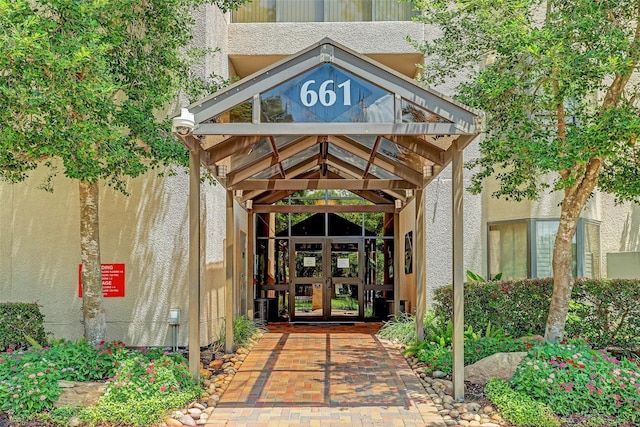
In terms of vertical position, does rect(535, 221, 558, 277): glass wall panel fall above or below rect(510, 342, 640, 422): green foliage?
above

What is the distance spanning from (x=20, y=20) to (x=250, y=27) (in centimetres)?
788

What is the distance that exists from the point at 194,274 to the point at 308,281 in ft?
29.3

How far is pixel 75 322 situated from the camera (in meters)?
11.3

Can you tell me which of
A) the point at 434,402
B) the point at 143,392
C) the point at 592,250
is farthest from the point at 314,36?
the point at 143,392

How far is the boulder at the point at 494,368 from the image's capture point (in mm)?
7988

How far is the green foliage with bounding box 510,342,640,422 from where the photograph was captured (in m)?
6.91

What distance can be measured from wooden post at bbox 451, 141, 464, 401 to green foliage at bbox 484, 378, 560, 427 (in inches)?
17.3

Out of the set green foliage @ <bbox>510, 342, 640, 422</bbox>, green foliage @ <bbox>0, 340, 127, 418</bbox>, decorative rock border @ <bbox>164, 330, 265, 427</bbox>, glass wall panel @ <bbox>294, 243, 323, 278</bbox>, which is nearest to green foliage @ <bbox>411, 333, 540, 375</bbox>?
green foliage @ <bbox>510, 342, 640, 422</bbox>

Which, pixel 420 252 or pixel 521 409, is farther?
pixel 420 252

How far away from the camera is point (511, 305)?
34.7 feet

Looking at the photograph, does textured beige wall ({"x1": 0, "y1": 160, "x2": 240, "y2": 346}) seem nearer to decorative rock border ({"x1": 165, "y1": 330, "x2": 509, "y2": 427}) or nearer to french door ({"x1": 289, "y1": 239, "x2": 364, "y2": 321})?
decorative rock border ({"x1": 165, "y1": 330, "x2": 509, "y2": 427})

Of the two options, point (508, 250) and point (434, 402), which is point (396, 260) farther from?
point (434, 402)

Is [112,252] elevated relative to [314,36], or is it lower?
lower

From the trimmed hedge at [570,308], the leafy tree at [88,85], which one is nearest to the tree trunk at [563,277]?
the trimmed hedge at [570,308]
